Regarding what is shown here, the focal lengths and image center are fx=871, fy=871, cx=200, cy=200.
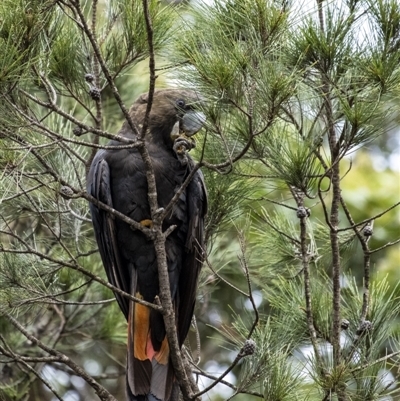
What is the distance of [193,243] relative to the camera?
2.90 meters

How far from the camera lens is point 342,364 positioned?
2.32 m

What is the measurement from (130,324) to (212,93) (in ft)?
3.05

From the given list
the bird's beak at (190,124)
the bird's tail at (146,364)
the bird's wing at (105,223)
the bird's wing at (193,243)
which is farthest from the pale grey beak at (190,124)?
the bird's tail at (146,364)

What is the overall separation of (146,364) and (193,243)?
425mm

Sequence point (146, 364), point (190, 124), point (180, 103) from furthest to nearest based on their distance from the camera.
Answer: point (180, 103) < point (146, 364) < point (190, 124)

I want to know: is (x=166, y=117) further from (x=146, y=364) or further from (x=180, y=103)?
(x=146, y=364)

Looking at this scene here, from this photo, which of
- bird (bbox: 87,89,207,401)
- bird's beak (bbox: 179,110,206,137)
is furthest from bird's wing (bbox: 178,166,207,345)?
bird's beak (bbox: 179,110,206,137)

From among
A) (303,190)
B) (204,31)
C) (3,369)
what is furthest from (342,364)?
(3,369)

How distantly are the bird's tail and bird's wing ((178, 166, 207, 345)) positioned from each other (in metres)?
0.10

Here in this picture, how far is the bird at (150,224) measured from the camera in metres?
2.86

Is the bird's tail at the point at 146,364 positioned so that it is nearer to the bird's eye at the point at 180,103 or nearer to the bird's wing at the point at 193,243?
the bird's wing at the point at 193,243

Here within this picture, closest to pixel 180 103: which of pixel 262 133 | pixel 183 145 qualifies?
pixel 183 145

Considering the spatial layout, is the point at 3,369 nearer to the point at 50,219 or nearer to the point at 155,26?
the point at 50,219

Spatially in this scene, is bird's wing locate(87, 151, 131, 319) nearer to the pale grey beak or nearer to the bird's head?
the bird's head
